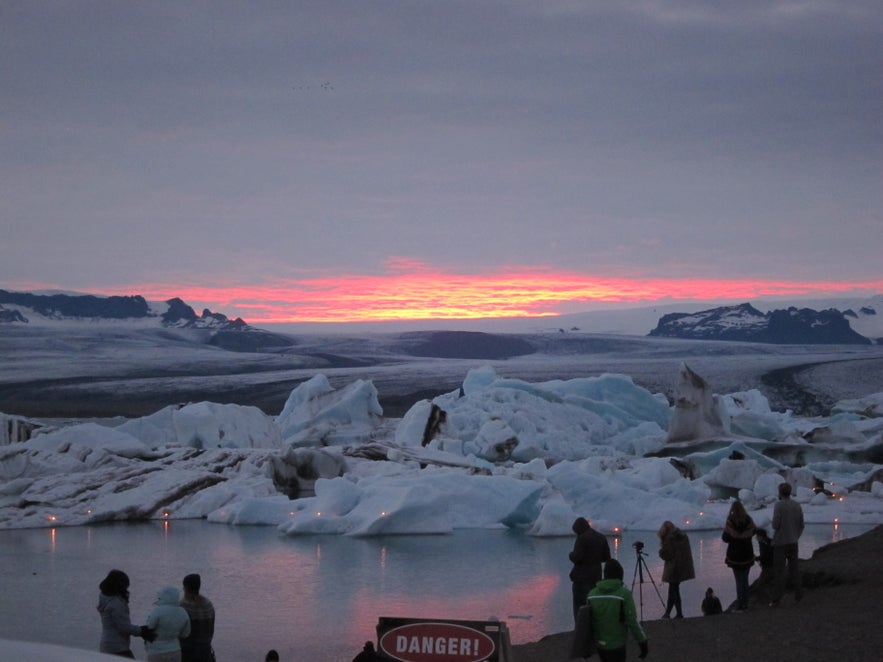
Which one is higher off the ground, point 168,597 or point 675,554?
point 168,597

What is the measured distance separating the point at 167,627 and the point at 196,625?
1.43 feet

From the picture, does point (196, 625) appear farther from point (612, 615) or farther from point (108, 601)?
point (612, 615)

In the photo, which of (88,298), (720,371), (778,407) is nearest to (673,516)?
(778,407)

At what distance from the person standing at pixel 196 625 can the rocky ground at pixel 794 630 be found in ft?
6.96

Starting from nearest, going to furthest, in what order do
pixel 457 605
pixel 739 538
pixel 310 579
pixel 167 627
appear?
1. pixel 167 627
2. pixel 739 538
3. pixel 457 605
4. pixel 310 579

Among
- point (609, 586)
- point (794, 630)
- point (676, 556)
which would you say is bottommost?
point (794, 630)

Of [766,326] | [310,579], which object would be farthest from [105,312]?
[310,579]

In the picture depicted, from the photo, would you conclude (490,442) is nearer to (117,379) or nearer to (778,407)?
(778,407)

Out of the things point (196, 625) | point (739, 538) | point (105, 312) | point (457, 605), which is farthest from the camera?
point (105, 312)

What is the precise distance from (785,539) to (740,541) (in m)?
0.33

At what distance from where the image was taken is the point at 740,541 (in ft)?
25.0

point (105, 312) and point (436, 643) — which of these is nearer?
point (436, 643)

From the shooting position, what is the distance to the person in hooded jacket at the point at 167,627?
5.12 meters

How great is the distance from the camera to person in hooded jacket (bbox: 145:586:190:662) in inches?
201
